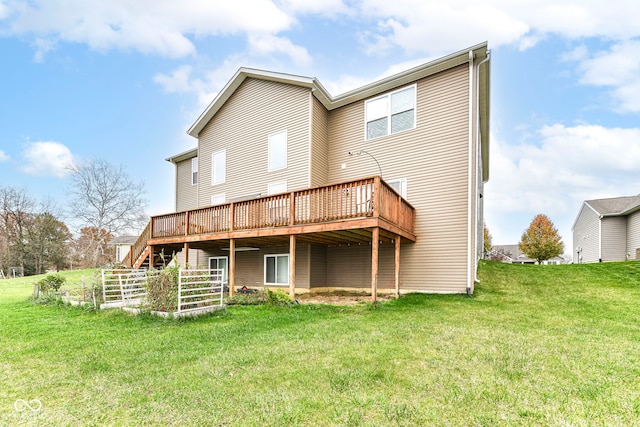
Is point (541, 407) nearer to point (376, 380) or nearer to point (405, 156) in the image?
point (376, 380)

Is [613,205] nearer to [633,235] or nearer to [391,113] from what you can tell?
[633,235]

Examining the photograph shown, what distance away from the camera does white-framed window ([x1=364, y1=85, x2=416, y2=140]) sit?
11219 mm

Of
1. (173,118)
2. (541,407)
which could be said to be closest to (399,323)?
(541,407)

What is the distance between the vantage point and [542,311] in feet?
24.4

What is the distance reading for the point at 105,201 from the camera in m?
27.4

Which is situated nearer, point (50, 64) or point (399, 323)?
point (399, 323)

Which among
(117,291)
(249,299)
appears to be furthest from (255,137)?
(117,291)

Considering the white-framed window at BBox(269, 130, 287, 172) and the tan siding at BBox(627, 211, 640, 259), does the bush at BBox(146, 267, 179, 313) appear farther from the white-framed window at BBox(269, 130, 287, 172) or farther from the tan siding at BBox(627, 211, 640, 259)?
the tan siding at BBox(627, 211, 640, 259)

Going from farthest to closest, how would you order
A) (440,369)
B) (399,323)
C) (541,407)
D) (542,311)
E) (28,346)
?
(542,311), (399,323), (28,346), (440,369), (541,407)

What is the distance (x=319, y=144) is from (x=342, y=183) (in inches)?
176

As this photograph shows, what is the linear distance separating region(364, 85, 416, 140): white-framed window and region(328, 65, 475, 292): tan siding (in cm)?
25

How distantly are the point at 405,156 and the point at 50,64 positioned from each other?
19.6m

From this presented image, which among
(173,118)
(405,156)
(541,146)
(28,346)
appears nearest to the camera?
(28,346)

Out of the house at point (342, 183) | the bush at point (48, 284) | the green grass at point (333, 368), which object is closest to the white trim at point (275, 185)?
the house at point (342, 183)
